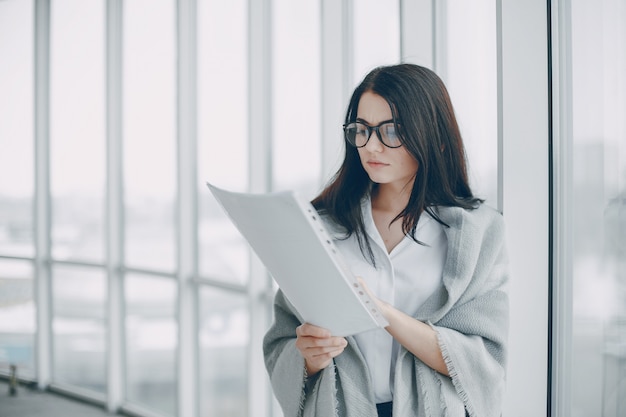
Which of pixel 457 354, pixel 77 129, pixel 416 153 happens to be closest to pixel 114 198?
pixel 77 129

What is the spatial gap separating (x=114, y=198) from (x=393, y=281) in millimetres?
3205

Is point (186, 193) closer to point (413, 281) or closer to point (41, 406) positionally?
point (41, 406)

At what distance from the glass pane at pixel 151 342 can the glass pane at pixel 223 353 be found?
367 mm

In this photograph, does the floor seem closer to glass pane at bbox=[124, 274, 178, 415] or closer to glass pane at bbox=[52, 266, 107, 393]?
glass pane at bbox=[52, 266, 107, 393]

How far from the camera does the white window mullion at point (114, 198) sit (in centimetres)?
411

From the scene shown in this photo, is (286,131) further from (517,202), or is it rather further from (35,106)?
(35,106)

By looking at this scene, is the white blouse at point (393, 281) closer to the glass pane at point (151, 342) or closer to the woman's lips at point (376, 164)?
the woman's lips at point (376, 164)

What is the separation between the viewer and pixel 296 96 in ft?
9.07

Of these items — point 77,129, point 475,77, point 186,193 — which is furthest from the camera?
point 77,129

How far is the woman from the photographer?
4.09 ft

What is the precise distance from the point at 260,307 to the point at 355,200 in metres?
1.55

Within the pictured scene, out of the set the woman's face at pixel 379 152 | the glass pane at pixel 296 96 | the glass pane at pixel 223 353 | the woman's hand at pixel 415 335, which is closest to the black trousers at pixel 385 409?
the woman's hand at pixel 415 335

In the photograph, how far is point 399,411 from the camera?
1.25m

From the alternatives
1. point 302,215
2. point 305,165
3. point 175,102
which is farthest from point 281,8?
point 302,215
